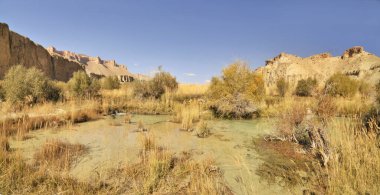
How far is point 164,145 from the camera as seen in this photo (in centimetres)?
576

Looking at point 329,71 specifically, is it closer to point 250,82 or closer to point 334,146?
point 250,82

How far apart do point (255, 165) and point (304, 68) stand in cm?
5131

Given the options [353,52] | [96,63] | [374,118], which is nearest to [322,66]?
[353,52]

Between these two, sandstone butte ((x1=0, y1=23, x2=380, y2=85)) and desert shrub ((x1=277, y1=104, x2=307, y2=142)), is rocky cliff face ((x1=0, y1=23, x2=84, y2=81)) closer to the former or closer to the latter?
sandstone butte ((x1=0, y1=23, x2=380, y2=85))

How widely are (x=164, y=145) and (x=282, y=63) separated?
176ft

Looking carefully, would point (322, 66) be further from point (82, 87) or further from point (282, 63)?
point (82, 87)

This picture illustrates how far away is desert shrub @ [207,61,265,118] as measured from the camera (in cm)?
1075

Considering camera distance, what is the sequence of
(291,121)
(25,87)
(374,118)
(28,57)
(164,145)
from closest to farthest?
(164,145), (374,118), (291,121), (25,87), (28,57)

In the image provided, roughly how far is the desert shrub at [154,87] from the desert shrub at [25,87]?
15.4ft

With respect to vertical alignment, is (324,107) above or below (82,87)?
below

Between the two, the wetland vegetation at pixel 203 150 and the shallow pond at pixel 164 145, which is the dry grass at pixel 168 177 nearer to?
the wetland vegetation at pixel 203 150

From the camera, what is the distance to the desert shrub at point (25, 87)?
35.9ft

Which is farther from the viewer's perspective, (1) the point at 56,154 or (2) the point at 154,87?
(2) the point at 154,87

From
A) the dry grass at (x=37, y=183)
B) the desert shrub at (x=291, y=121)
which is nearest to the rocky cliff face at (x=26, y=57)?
the dry grass at (x=37, y=183)
